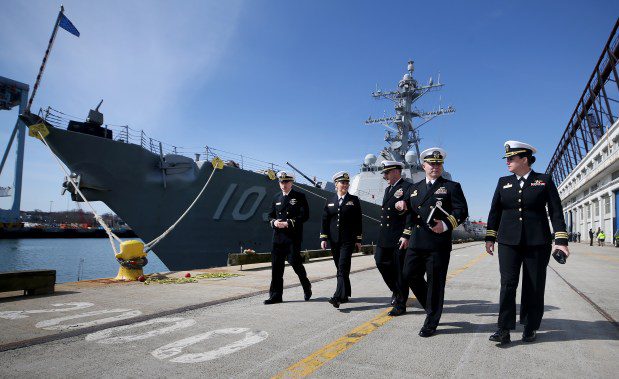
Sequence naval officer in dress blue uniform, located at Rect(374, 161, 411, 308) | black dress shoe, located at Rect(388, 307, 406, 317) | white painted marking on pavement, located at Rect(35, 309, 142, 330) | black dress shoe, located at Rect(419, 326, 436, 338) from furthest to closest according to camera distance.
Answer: naval officer in dress blue uniform, located at Rect(374, 161, 411, 308), black dress shoe, located at Rect(388, 307, 406, 317), white painted marking on pavement, located at Rect(35, 309, 142, 330), black dress shoe, located at Rect(419, 326, 436, 338)

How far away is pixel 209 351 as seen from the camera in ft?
9.37

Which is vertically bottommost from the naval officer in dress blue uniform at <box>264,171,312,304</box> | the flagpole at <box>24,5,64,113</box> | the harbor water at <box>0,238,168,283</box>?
the harbor water at <box>0,238,168,283</box>

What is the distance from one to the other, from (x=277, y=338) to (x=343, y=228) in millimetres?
2142

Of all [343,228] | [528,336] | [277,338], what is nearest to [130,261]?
[343,228]

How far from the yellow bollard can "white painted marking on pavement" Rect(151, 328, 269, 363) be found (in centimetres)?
415

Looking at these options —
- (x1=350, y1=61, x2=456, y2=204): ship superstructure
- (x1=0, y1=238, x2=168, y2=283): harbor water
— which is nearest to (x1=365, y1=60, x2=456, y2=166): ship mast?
(x1=350, y1=61, x2=456, y2=204): ship superstructure

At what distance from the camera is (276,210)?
5.39 m

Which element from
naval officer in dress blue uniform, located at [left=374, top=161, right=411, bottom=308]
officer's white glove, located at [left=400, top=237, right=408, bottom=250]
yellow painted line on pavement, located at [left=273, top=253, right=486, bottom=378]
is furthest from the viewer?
naval officer in dress blue uniform, located at [left=374, top=161, right=411, bottom=308]

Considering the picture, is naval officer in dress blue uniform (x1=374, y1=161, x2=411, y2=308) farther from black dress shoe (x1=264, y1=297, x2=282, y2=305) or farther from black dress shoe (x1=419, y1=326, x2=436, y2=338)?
black dress shoe (x1=264, y1=297, x2=282, y2=305)

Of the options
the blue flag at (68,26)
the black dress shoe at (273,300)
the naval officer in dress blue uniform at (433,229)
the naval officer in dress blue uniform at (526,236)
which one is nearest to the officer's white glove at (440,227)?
the naval officer in dress blue uniform at (433,229)

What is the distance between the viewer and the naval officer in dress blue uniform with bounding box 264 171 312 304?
500cm

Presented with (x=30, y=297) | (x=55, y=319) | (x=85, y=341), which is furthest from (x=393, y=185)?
(x=30, y=297)

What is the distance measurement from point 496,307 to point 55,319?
5.18 m

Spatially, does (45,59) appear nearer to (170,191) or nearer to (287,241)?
(170,191)
